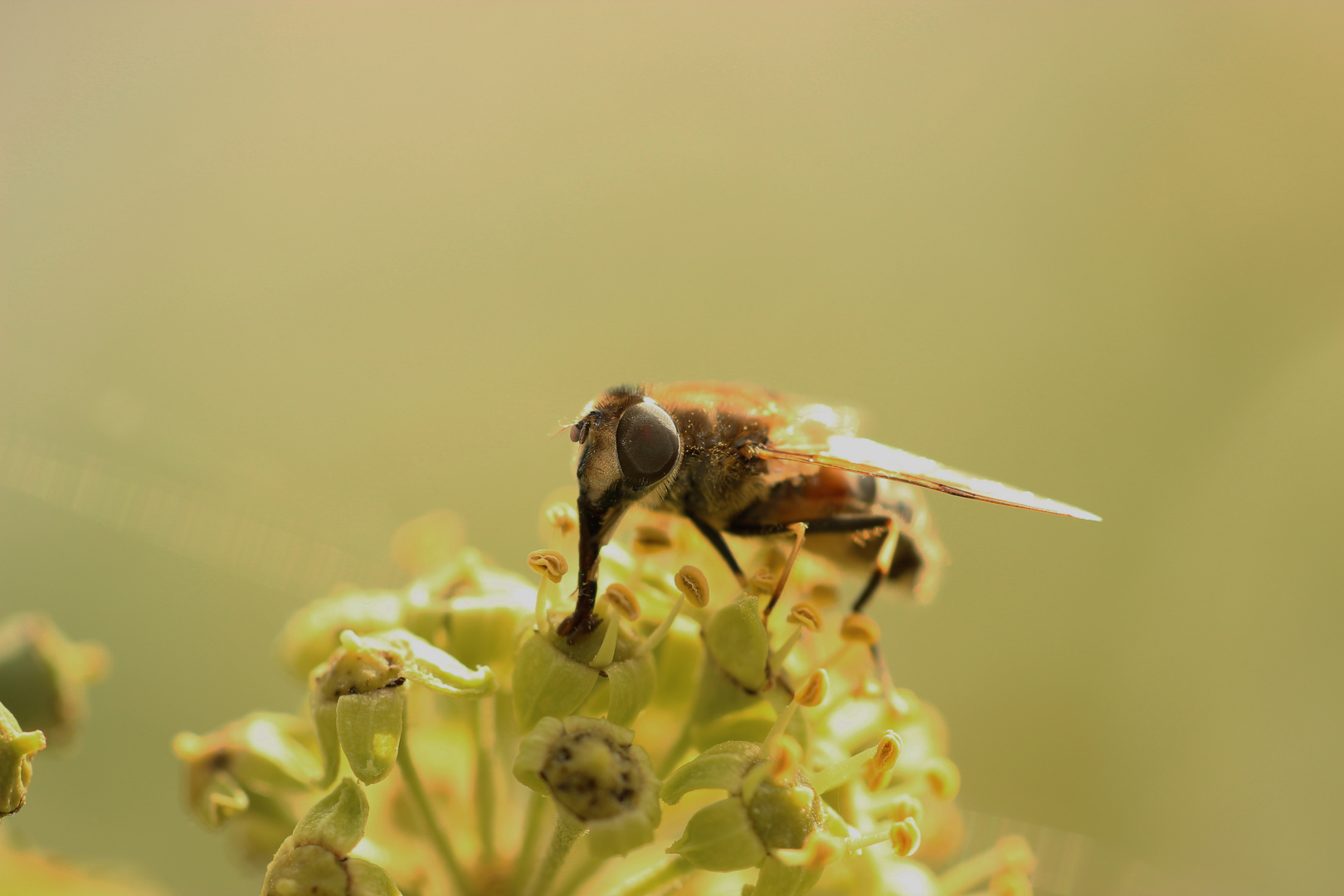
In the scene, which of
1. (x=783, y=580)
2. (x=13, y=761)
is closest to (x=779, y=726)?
A: (x=783, y=580)

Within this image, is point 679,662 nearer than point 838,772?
No

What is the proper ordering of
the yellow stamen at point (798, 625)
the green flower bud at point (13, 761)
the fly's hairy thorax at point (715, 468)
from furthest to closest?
the fly's hairy thorax at point (715, 468)
the yellow stamen at point (798, 625)
the green flower bud at point (13, 761)

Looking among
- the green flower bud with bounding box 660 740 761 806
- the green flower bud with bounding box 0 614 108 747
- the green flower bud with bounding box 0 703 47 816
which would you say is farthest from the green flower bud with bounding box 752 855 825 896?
the green flower bud with bounding box 0 614 108 747

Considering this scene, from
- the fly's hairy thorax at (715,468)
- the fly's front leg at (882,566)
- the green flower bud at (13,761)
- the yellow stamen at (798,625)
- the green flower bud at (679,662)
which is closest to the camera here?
the green flower bud at (13,761)

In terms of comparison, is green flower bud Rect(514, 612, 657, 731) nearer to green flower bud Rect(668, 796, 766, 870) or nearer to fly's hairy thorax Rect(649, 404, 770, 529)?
green flower bud Rect(668, 796, 766, 870)

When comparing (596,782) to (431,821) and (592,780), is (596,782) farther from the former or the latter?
(431,821)

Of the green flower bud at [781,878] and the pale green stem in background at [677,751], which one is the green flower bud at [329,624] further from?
the green flower bud at [781,878]

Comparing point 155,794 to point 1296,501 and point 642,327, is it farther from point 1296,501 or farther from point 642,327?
point 1296,501

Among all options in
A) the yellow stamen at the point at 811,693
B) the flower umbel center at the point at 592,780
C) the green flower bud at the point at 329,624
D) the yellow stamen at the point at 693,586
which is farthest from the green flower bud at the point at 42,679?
the yellow stamen at the point at 811,693
